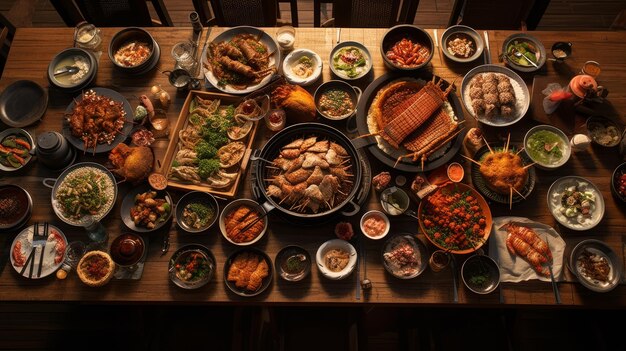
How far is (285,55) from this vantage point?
471 centimetres

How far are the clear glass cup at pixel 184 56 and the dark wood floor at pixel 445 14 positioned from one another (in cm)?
271

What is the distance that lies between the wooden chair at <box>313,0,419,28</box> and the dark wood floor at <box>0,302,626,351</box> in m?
3.57

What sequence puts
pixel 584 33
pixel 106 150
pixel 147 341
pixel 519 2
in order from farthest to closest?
pixel 519 2 < pixel 584 33 < pixel 106 150 < pixel 147 341

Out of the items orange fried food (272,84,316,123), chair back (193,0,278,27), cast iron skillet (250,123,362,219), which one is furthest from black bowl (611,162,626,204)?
chair back (193,0,278,27)

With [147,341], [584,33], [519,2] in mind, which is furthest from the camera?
[519,2]

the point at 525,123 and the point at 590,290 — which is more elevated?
the point at 525,123

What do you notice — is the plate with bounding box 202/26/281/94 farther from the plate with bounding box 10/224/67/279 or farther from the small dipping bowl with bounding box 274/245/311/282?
the plate with bounding box 10/224/67/279

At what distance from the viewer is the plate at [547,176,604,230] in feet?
12.7

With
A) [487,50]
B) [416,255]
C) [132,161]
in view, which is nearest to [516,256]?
[416,255]

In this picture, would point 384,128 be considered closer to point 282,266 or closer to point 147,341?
point 282,266

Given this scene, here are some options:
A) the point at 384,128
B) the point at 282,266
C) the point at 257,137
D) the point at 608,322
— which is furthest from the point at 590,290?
the point at 257,137

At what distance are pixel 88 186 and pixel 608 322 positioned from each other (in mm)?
5153

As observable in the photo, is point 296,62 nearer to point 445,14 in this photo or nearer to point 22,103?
point 22,103

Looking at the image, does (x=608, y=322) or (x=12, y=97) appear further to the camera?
(x=12, y=97)
